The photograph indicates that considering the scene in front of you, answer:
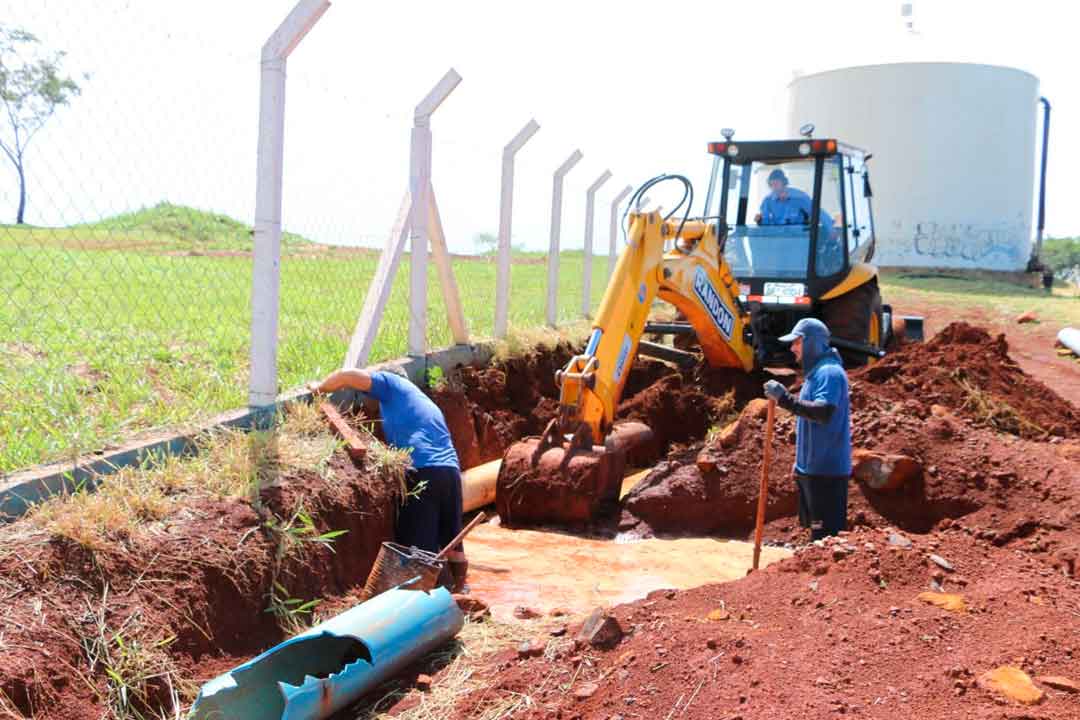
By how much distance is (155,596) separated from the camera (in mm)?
4008

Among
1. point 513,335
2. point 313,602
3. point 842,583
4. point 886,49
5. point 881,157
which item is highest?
point 886,49

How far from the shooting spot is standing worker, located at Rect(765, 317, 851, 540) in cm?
602

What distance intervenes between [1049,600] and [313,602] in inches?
134

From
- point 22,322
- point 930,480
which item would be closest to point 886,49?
point 930,480

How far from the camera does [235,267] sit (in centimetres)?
811

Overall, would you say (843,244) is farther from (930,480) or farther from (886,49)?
(886,49)

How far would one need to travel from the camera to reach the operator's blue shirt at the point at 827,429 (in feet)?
19.7

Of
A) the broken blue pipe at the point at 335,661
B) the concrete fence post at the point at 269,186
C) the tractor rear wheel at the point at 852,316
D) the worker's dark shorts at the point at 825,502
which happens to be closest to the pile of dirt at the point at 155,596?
the broken blue pipe at the point at 335,661

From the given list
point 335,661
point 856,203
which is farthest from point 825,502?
point 856,203

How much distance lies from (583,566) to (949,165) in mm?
23770

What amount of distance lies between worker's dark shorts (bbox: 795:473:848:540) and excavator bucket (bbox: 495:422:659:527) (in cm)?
161

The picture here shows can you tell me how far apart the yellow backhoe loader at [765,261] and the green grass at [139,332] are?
2144 millimetres

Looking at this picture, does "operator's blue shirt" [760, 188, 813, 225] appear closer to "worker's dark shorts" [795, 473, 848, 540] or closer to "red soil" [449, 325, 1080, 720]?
"red soil" [449, 325, 1080, 720]

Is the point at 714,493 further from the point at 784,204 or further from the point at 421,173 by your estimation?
the point at 784,204
